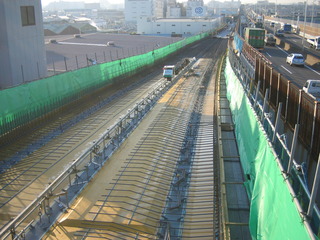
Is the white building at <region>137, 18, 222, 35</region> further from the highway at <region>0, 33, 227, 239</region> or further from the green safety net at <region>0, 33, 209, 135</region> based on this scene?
the highway at <region>0, 33, 227, 239</region>

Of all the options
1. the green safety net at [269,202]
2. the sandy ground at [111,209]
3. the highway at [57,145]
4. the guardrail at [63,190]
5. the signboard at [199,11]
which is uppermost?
the signboard at [199,11]

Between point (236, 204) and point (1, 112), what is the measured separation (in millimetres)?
9567

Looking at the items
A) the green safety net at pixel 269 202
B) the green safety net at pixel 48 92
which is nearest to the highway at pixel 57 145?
the green safety net at pixel 48 92

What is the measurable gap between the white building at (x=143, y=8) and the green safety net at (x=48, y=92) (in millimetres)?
147254

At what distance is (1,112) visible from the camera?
14.6 m

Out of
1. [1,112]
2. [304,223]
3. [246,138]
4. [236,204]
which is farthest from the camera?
[1,112]

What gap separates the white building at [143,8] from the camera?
554 feet

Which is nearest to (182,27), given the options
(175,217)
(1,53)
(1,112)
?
(1,53)

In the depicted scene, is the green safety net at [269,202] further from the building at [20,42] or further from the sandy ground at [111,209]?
the building at [20,42]

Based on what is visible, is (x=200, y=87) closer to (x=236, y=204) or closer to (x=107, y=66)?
(x=107, y=66)

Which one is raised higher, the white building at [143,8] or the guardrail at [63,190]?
the white building at [143,8]

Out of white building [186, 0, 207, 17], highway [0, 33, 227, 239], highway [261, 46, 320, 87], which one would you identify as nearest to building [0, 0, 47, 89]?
highway [0, 33, 227, 239]

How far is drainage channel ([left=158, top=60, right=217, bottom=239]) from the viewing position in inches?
335

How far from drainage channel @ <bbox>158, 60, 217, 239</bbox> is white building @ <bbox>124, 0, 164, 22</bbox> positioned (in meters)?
161
